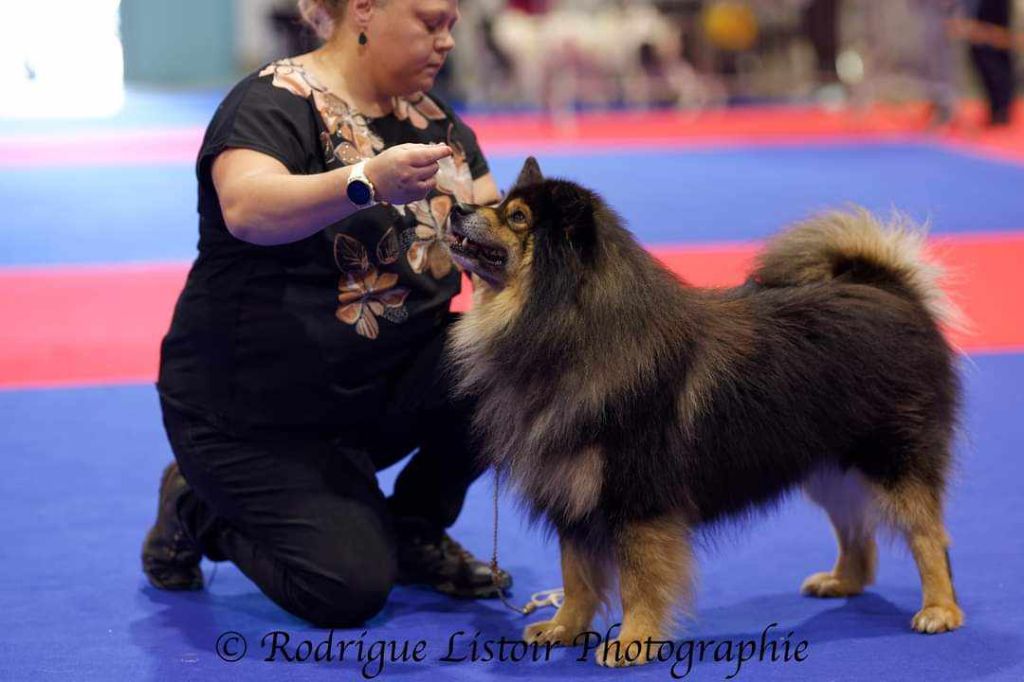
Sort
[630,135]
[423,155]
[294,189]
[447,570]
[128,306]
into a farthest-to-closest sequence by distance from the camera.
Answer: [630,135] < [128,306] < [447,570] < [294,189] < [423,155]

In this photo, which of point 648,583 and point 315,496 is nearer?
point 648,583

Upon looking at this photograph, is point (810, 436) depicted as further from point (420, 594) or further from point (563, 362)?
point (420, 594)

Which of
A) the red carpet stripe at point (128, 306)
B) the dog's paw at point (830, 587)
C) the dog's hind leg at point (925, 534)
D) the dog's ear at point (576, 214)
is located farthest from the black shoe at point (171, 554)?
the red carpet stripe at point (128, 306)

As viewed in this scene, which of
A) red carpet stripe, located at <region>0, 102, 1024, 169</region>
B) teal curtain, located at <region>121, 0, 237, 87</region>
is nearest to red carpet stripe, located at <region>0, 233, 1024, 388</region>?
red carpet stripe, located at <region>0, 102, 1024, 169</region>

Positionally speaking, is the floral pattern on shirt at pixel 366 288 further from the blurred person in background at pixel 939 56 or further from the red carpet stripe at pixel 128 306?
the blurred person in background at pixel 939 56

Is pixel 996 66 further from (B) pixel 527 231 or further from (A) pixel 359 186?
(A) pixel 359 186

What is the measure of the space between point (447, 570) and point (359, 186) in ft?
3.37

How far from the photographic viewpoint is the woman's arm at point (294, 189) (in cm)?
232

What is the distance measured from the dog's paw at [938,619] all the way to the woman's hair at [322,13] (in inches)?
69.4

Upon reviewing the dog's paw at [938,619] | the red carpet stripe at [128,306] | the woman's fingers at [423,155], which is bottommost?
the red carpet stripe at [128,306]

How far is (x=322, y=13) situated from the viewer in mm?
2811

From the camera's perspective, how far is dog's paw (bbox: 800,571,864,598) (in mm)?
2840

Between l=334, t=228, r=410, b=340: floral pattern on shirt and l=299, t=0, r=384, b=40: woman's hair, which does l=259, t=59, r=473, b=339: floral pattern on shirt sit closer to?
l=334, t=228, r=410, b=340: floral pattern on shirt

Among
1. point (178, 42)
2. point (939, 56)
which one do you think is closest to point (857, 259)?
point (939, 56)
